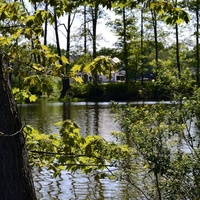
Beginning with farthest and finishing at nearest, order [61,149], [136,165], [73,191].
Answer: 1. [73,191]
2. [136,165]
3. [61,149]

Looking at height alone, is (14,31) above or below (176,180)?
above

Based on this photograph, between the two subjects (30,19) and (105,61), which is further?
(30,19)

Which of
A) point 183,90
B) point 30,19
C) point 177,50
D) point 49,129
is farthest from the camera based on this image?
point 177,50

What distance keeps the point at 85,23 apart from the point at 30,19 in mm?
41175

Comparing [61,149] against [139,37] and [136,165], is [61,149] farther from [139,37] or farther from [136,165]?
[139,37]

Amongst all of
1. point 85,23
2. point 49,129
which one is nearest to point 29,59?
point 49,129

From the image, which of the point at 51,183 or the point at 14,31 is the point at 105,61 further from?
the point at 51,183

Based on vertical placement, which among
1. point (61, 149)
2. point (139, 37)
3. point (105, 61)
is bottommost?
point (61, 149)

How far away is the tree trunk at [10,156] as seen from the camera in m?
3.38

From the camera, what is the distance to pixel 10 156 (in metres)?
3.40

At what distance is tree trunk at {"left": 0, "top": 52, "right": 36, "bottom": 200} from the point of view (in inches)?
133

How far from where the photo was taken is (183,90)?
531 centimetres

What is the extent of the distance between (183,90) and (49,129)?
41.9 feet

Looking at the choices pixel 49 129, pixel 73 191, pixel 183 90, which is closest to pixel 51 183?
pixel 73 191
